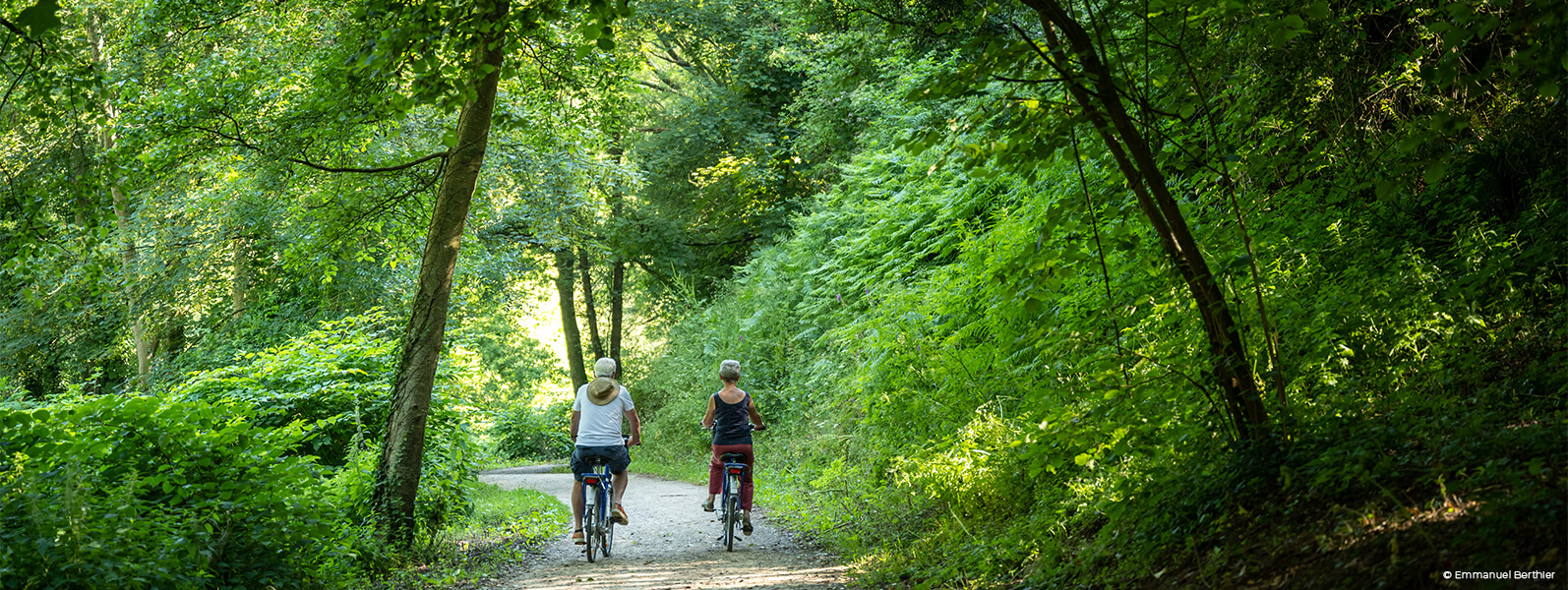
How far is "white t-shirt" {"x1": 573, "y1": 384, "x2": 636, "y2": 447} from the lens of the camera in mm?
9289

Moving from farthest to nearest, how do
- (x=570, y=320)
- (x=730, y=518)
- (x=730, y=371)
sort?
(x=570, y=320) → (x=730, y=371) → (x=730, y=518)

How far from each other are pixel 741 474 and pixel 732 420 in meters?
0.55

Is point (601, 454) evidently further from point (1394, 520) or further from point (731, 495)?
point (1394, 520)

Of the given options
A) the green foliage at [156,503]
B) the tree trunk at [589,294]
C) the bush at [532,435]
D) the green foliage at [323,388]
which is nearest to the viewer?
the green foliage at [156,503]

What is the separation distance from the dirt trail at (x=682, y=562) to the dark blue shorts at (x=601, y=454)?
2.76 ft

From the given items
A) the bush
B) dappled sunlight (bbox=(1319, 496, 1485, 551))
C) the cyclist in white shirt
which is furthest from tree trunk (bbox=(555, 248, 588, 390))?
dappled sunlight (bbox=(1319, 496, 1485, 551))

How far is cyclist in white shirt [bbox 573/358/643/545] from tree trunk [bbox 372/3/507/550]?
141 centimetres

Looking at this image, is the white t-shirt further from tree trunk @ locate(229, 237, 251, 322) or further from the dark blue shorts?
tree trunk @ locate(229, 237, 251, 322)

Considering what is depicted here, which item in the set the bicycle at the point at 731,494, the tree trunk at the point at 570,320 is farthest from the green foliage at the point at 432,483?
the tree trunk at the point at 570,320

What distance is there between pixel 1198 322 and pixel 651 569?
4.99m

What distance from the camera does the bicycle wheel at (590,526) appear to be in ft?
30.2

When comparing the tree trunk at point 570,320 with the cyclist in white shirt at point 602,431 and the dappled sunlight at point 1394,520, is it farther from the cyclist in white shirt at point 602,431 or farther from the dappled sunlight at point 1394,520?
the dappled sunlight at point 1394,520

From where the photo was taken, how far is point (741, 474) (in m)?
9.92

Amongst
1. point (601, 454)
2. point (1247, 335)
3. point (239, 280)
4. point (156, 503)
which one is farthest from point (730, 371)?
point (239, 280)
